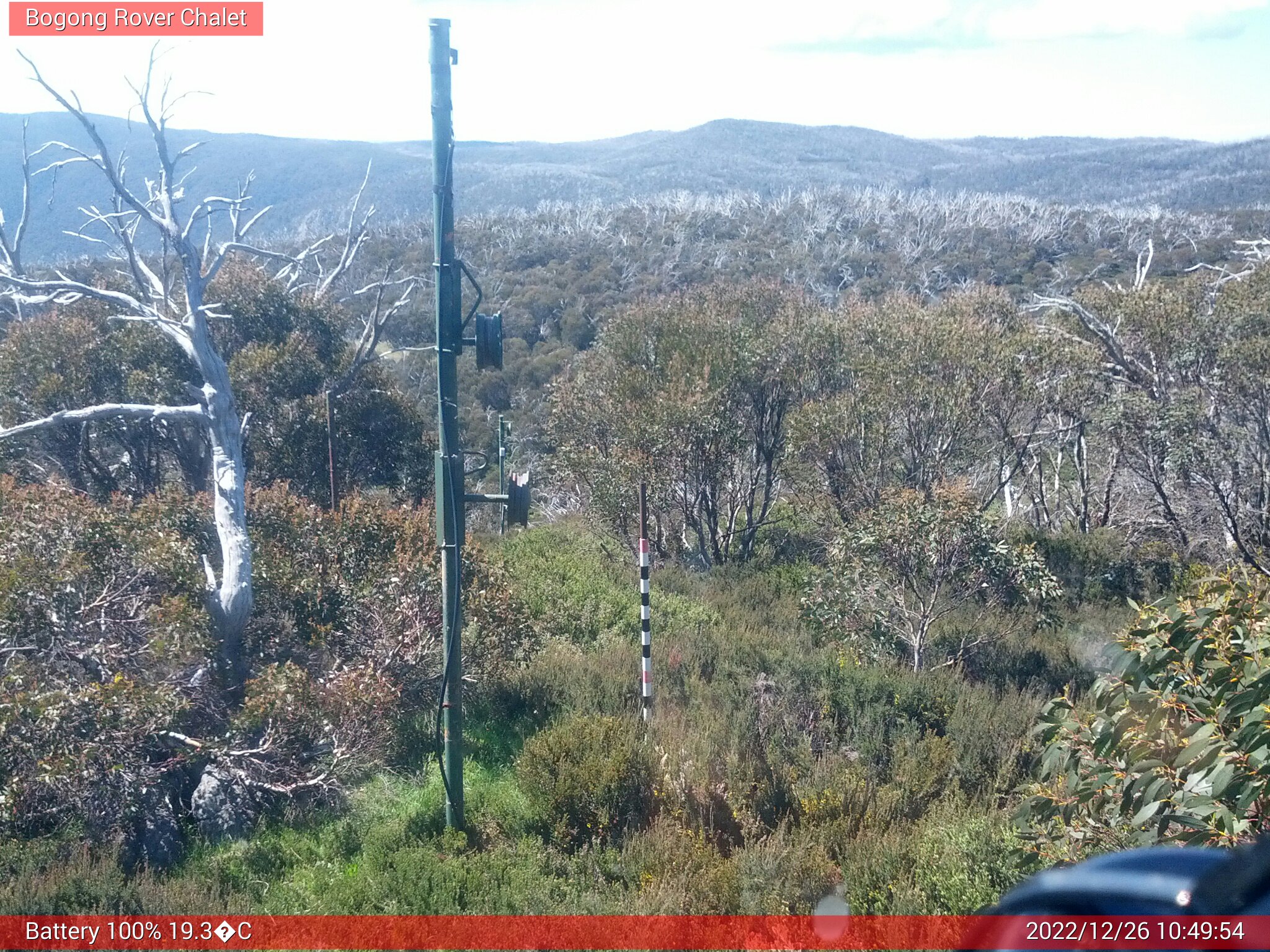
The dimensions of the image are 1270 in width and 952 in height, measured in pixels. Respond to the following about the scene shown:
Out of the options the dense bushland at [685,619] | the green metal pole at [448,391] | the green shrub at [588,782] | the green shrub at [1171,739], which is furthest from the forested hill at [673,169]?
the green shrub at [1171,739]

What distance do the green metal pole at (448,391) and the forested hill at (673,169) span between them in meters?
39.5

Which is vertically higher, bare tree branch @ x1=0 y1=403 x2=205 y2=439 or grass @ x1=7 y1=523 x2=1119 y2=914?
bare tree branch @ x1=0 y1=403 x2=205 y2=439

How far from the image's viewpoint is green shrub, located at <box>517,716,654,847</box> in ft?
18.4

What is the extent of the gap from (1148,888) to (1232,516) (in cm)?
1196

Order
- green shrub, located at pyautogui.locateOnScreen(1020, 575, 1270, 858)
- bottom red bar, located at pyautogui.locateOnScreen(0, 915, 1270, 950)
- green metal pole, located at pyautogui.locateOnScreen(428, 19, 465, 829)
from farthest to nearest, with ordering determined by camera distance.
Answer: green metal pole, located at pyautogui.locateOnScreen(428, 19, 465, 829), bottom red bar, located at pyautogui.locateOnScreen(0, 915, 1270, 950), green shrub, located at pyautogui.locateOnScreen(1020, 575, 1270, 858)

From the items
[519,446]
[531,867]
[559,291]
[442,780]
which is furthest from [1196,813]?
[559,291]

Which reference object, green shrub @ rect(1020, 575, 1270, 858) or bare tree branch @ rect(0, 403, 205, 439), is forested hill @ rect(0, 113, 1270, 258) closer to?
bare tree branch @ rect(0, 403, 205, 439)

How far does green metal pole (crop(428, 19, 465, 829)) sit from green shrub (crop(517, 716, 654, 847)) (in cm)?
50

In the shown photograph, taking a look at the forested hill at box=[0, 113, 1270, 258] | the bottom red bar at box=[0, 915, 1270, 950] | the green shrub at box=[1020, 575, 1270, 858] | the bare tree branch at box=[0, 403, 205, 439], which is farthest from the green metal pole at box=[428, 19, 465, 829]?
the forested hill at box=[0, 113, 1270, 258]

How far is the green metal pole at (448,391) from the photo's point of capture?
17.2 ft

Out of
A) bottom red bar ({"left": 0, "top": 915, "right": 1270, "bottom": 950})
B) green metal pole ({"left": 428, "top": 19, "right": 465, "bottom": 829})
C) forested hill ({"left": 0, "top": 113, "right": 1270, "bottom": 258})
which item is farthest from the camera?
forested hill ({"left": 0, "top": 113, "right": 1270, "bottom": 258})

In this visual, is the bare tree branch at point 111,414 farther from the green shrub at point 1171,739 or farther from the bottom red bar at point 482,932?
the green shrub at point 1171,739

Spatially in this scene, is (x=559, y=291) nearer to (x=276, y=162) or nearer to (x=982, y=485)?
(x=982, y=485)

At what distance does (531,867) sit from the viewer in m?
5.17
